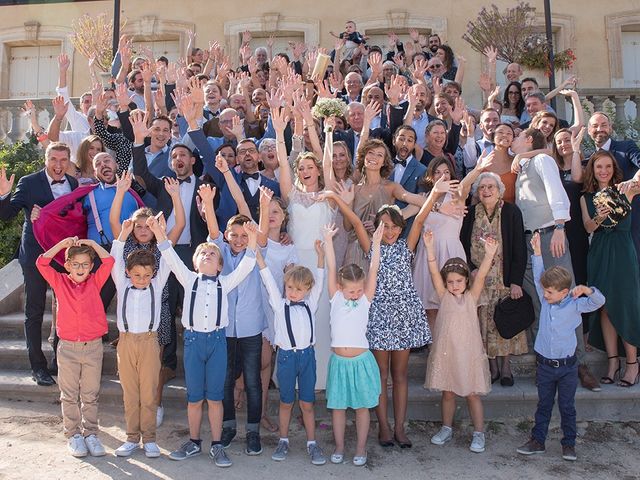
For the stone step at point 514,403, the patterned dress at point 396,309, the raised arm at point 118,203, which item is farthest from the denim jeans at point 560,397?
the raised arm at point 118,203

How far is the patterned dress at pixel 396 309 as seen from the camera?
4434 millimetres

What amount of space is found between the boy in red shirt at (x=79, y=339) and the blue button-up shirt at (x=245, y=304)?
0.82 m

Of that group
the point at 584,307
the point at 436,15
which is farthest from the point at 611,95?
the point at 584,307

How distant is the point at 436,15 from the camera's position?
13695mm

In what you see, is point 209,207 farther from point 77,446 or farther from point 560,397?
point 560,397

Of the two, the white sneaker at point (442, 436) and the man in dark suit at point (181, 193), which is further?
the man in dark suit at point (181, 193)

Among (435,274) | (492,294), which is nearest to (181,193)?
(435,274)

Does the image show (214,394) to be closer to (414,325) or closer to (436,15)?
(414,325)

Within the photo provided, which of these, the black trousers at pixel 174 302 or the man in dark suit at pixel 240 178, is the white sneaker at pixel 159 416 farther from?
the man in dark suit at pixel 240 178

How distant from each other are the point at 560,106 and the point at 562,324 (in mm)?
6135

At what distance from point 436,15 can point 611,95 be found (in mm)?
5095

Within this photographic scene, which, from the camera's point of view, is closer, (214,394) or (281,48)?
(214,394)

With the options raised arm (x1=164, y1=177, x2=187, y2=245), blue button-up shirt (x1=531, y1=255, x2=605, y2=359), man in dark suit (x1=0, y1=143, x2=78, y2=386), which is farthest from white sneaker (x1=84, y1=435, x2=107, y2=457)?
blue button-up shirt (x1=531, y1=255, x2=605, y2=359)

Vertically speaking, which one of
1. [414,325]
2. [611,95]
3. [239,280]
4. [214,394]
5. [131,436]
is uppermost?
[611,95]
